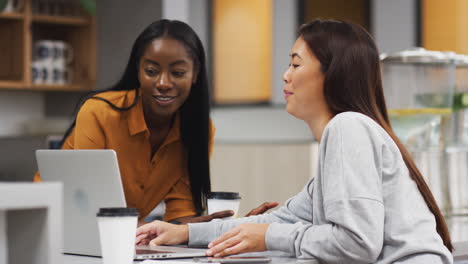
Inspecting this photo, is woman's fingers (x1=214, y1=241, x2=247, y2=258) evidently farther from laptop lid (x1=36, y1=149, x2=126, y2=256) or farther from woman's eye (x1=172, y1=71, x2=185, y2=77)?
woman's eye (x1=172, y1=71, x2=185, y2=77)

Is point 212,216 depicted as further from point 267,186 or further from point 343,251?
point 267,186

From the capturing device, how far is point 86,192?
1.43 metres

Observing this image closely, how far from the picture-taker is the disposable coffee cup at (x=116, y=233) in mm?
1237

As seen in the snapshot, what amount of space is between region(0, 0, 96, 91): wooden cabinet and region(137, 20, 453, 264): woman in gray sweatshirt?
9.25ft

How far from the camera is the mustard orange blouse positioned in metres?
1.98

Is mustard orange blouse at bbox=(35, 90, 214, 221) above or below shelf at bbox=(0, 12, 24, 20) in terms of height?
below

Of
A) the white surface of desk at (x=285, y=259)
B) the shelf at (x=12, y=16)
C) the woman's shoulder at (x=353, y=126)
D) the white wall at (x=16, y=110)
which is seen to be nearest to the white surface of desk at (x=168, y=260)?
the white surface of desk at (x=285, y=259)

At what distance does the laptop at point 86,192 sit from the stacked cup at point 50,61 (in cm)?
277

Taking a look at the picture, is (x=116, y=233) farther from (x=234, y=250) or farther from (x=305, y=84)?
(x=305, y=84)

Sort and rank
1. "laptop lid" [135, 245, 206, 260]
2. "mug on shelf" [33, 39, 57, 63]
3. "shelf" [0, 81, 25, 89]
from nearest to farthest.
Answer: "laptop lid" [135, 245, 206, 260], "shelf" [0, 81, 25, 89], "mug on shelf" [33, 39, 57, 63]

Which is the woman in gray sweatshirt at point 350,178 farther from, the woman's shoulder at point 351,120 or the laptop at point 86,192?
the laptop at point 86,192

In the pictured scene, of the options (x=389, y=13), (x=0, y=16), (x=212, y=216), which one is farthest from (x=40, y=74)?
(x=212, y=216)

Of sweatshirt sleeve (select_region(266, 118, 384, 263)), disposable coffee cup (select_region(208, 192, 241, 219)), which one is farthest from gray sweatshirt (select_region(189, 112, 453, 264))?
disposable coffee cup (select_region(208, 192, 241, 219))

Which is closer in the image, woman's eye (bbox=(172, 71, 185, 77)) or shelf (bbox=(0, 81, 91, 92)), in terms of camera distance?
woman's eye (bbox=(172, 71, 185, 77))
